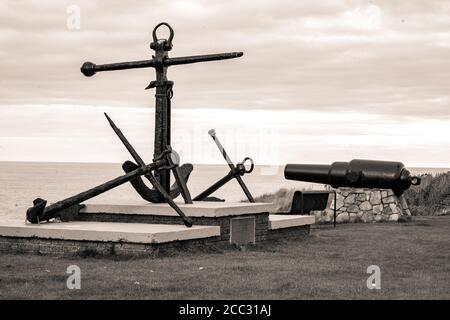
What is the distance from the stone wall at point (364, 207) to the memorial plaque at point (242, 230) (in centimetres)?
557

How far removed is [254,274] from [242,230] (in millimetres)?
3257

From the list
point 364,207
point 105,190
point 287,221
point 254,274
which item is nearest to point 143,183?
point 105,190

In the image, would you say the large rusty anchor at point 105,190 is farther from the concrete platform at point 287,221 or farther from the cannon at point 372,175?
the cannon at point 372,175

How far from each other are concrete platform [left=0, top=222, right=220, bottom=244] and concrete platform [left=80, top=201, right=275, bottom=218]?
0.28 metres

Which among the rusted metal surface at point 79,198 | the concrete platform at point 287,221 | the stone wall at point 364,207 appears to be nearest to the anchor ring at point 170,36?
the rusted metal surface at point 79,198

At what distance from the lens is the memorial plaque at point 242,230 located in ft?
39.5

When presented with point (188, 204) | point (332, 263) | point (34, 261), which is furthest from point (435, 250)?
point (34, 261)

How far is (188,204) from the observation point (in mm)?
12328

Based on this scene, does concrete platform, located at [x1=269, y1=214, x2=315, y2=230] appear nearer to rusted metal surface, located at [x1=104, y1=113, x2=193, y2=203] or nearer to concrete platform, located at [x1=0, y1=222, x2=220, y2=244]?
rusted metal surface, located at [x1=104, y1=113, x2=193, y2=203]

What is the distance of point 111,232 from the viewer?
34.5 feet

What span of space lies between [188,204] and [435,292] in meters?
5.07

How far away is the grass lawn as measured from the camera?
7797 millimetres

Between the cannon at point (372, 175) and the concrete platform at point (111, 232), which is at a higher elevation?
the cannon at point (372, 175)
